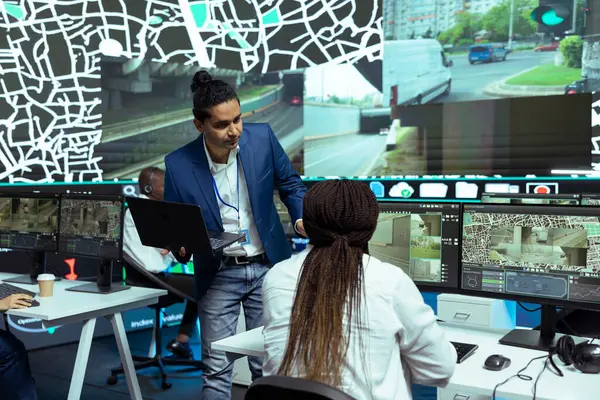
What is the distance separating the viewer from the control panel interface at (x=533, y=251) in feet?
7.65

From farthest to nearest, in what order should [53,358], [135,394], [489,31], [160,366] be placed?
[489,31] < [53,358] < [160,366] < [135,394]

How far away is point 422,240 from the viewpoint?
2.67 metres

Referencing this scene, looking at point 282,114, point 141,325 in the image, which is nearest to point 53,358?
point 141,325

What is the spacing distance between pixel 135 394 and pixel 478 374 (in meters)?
2.01

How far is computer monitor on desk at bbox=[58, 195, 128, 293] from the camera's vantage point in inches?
139

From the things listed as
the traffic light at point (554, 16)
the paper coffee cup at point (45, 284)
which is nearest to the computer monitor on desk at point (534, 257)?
the paper coffee cup at point (45, 284)

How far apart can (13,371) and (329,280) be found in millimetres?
2193

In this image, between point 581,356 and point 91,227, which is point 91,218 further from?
point 581,356

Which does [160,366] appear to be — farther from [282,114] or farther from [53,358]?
[282,114]

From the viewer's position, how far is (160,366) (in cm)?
428

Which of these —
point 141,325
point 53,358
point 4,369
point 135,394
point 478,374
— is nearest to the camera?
point 478,374

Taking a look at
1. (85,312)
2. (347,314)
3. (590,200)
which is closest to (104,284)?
(85,312)

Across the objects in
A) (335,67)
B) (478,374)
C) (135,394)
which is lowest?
(135,394)

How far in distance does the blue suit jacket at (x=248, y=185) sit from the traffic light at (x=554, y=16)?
9.32 feet
